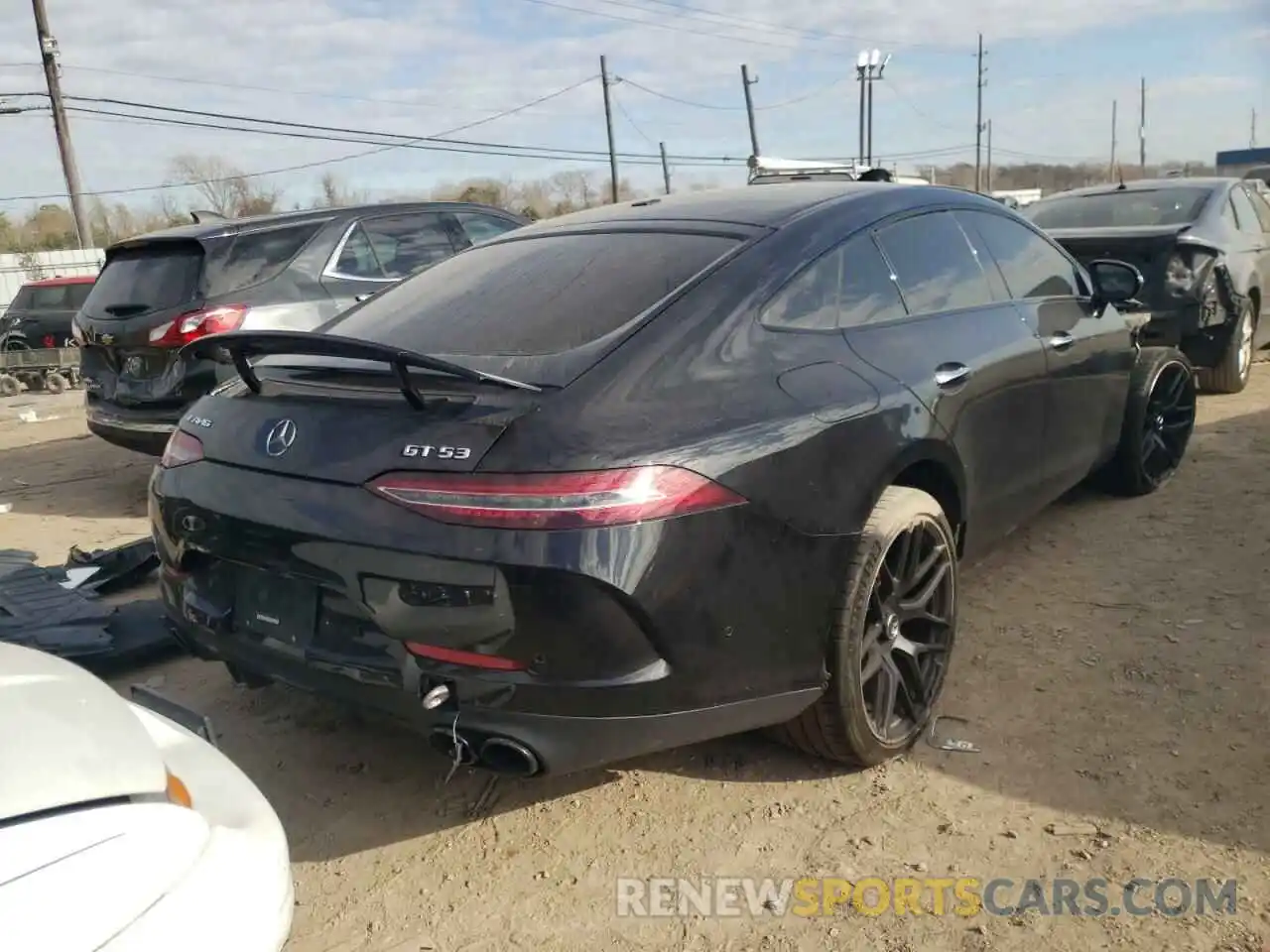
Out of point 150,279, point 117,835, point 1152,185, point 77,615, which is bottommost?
point 77,615

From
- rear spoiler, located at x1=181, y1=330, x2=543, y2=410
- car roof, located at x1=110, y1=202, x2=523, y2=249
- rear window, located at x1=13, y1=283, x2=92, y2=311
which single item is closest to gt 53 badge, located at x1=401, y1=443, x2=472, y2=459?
rear spoiler, located at x1=181, y1=330, x2=543, y2=410

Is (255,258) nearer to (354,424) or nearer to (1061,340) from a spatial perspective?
(354,424)

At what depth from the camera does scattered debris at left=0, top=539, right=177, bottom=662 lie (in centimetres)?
363

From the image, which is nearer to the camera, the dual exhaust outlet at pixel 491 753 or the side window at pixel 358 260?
the dual exhaust outlet at pixel 491 753

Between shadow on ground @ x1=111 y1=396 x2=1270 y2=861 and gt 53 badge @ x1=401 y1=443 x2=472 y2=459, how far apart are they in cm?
87

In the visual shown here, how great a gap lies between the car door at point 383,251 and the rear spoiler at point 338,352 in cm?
369

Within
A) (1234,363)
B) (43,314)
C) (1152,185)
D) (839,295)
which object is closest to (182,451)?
(839,295)

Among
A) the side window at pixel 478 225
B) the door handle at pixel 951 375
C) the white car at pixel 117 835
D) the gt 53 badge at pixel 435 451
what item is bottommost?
the white car at pixel 117 835

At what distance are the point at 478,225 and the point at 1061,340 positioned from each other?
4688 mm

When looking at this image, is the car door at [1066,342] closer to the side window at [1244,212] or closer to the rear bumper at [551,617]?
the rear bumper at [551,617]

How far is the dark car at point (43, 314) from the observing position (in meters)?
15.4

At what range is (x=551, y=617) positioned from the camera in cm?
217

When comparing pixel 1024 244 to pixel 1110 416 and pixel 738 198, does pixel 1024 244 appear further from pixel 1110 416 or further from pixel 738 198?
pixel 738 198

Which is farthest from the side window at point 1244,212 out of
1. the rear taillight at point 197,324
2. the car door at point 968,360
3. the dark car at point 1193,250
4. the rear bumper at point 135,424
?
the rear bumper at point 135,424
